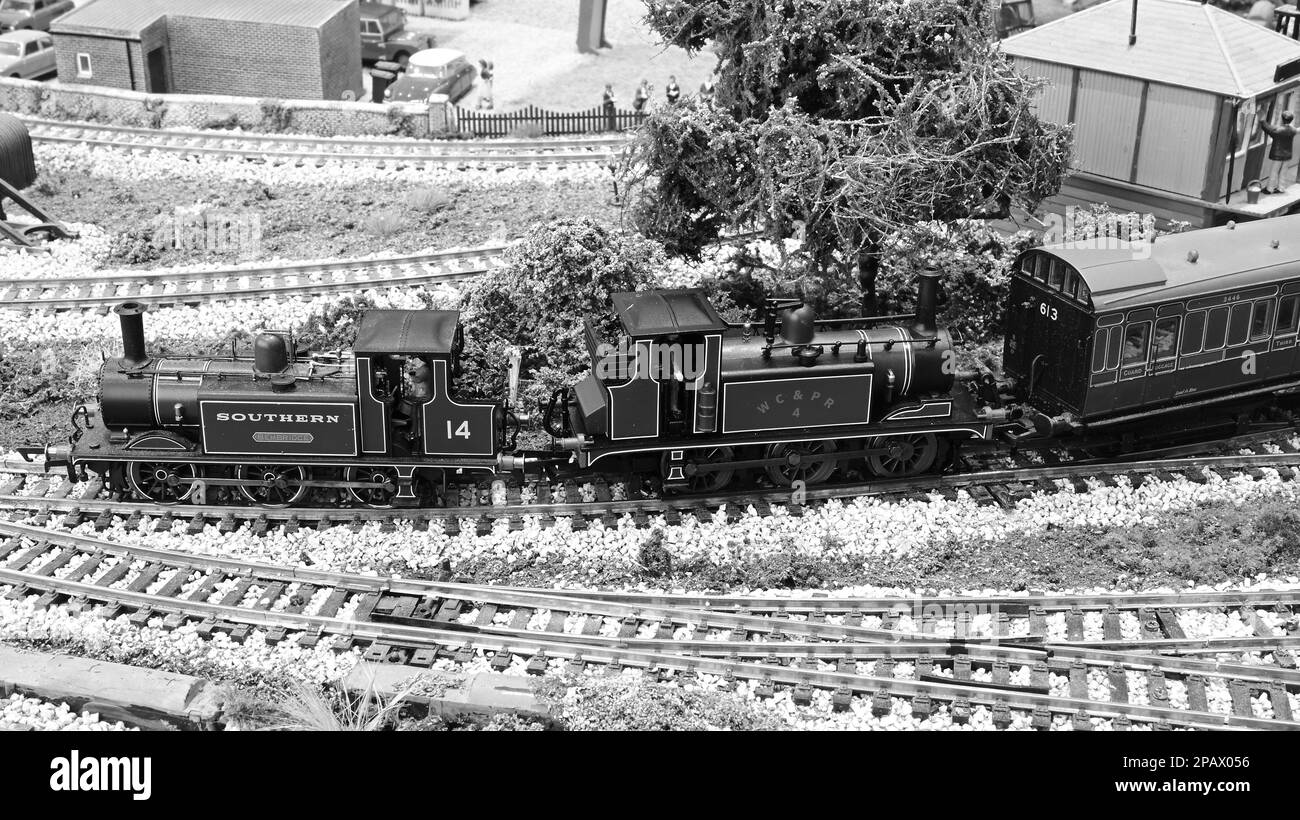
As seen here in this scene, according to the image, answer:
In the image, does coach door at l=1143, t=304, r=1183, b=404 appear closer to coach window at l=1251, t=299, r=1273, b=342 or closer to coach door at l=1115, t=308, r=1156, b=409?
coach door at l=1115, t=308, r=1156, b=409

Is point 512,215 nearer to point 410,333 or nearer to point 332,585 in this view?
point 410,333

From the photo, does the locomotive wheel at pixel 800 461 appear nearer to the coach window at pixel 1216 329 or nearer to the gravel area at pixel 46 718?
the coach window at pixel 1216 329

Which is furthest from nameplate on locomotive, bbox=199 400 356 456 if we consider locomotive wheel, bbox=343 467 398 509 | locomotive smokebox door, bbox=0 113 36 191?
locomotive smokebox door, bbox=0 113 36 191

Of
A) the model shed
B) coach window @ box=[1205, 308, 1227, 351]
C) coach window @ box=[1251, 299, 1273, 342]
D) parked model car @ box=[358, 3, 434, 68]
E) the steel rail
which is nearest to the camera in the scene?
the steel rail

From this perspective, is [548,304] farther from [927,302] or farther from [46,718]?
[46,718]

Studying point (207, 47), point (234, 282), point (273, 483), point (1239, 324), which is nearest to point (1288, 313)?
point (1239, 324)
